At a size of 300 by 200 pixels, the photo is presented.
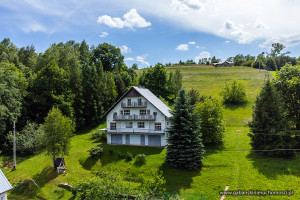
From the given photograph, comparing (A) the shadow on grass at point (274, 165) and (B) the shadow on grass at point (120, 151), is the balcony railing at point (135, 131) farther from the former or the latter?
(A) the shadow on grass at point (274, 165)

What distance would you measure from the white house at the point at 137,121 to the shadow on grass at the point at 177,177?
8.00 m

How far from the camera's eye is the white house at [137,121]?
119 feet

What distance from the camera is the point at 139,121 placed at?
37.5 meters

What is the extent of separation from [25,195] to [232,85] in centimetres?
5529

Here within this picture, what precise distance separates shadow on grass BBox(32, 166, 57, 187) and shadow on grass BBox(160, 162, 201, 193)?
51.5ft

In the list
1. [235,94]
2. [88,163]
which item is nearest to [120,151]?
[88,163]

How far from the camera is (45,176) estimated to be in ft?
93.0

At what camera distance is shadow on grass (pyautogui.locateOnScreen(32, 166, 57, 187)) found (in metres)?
27.0

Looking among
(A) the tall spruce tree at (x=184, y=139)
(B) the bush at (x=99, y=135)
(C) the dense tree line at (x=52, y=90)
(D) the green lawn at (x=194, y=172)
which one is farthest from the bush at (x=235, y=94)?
(B) the bush at (x=99, y=135)

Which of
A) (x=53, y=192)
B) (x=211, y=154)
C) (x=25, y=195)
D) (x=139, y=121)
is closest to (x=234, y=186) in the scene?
(x=211, y=154)

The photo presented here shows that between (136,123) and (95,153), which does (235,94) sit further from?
(95,153)

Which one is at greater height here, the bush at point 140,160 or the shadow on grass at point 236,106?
the shadow on grass at point 236,106

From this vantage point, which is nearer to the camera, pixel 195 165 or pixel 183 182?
pixel 183 182

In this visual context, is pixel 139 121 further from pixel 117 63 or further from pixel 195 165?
pixel 117 63
